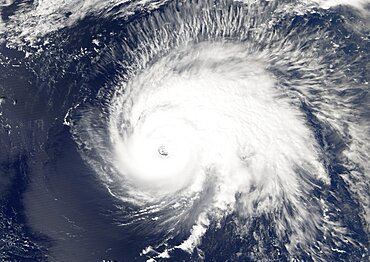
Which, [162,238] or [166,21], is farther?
[166,21]

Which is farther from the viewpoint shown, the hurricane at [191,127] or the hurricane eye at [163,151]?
the hurricane eye at [163,151]

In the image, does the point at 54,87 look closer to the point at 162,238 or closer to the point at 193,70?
the point at 193,70

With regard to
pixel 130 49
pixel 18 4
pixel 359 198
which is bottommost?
pixel 359 198

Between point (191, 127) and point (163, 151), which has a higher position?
point (191, 127)

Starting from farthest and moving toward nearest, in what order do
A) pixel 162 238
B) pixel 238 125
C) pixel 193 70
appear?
pixel 193 70, pixel 238 125, pixel 162 238

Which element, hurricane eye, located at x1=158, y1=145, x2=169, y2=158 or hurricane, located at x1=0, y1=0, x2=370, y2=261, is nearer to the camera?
hurricane, located at x1=0, y1=0, x2=370, y2=261

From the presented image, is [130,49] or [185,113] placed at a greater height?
[130,49]

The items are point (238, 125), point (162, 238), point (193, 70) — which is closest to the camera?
point (162, 238)

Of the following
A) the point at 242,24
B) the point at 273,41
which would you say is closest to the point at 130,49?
the point at 242,24
